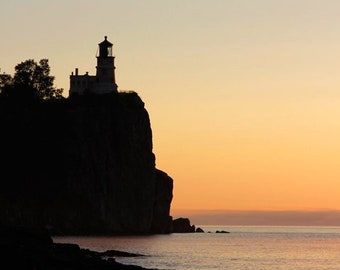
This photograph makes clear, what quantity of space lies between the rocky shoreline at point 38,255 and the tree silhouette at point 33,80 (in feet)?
316

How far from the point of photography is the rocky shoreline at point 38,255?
5584 centimetres

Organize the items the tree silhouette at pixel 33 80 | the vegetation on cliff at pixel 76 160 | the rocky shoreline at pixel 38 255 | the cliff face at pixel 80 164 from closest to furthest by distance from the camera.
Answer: the rocky shoreline at pixel 38 255
the cliff face at pixel 80 164
the vegetation on cliff at pixel 76 160
the tree silhouette at pixel 33 80

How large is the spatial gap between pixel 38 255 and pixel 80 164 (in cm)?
10083

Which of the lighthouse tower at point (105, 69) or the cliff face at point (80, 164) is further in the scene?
the lighthouse tower at point (105, 69)

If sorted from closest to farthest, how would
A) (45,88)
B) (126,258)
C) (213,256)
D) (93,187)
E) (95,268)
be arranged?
1. (95,268)
2. (126,258)
3. (213,256)
4. (93,187)
5. (45,88)

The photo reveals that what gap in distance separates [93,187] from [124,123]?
12.6 metres

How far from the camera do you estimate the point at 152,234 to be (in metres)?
175

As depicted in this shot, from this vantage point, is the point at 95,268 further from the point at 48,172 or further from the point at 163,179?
the point at 163,179

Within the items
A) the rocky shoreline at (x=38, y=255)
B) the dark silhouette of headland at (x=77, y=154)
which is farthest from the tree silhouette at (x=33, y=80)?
the rocky shoreline at (x=38, y=255)

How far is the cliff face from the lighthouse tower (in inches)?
118

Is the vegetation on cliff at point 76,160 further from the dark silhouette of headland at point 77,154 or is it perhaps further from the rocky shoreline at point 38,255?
the rocky shoreline at point 38,255

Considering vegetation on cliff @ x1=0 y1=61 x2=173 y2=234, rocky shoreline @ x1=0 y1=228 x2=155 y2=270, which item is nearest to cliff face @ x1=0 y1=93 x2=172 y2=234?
vegetation on cliff @ x1=0 y1=61 x2=173 y2=234

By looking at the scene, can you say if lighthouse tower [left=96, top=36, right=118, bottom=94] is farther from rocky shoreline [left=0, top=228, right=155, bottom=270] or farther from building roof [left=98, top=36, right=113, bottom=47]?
rocky shoreline [left=0, top=228, right=155, bottom=270]

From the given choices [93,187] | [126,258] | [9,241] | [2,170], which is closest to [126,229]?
[93,187]
